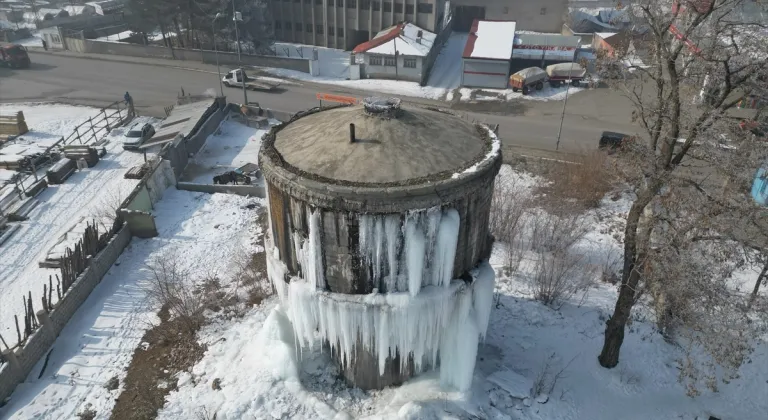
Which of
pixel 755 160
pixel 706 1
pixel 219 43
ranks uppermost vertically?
pixel 706 1

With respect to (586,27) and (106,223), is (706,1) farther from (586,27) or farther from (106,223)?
(586,27)

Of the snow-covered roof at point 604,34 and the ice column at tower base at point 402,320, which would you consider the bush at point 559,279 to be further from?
the snow-covered roof at point 604,34

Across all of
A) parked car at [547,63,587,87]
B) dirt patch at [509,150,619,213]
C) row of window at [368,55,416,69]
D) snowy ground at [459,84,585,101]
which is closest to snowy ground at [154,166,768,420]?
dirt patch at [509,150,619,213]

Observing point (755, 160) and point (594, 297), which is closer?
point (755, 160)

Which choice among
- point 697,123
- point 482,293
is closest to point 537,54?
point 697,123

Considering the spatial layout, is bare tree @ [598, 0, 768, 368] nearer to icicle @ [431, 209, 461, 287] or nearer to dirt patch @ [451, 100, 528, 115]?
icicle @ [431, 209, 461, 287]

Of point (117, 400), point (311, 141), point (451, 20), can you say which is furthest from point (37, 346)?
point (451, 20)

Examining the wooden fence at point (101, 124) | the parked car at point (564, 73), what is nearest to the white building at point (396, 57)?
the parked car at point (564, 73)

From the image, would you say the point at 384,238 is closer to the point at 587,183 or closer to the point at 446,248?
the point at 446,248
